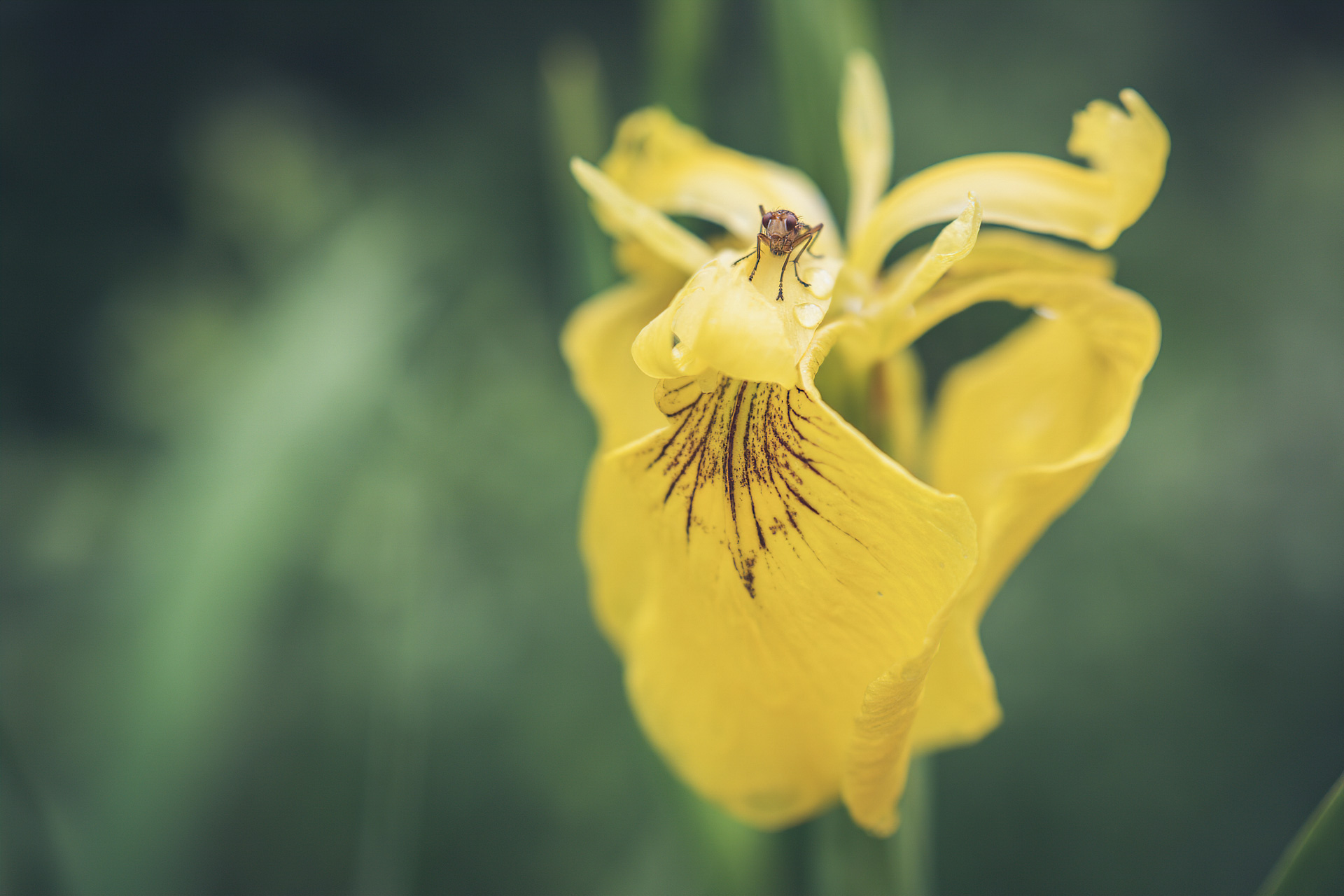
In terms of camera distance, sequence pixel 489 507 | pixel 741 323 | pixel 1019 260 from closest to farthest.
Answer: pixel 741 323
pixel 1019 260
pixel 489 507

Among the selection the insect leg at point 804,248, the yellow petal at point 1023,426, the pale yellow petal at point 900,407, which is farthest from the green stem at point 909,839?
the insect leg at point 804,248

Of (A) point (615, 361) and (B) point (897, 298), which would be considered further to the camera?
(A) point (615, 361)

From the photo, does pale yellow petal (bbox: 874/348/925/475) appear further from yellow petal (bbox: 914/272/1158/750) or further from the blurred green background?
the blurred green background

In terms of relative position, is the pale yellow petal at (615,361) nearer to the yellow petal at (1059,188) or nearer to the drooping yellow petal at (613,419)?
the drooping yellow petal at (613,419)

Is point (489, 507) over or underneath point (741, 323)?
underneath

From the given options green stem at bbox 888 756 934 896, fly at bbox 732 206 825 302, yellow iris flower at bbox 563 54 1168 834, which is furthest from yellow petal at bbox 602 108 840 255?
green stem at bbox 888 756 934 896

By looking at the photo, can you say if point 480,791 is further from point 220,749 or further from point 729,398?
point 729,398

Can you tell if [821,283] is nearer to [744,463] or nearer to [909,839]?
[744,463]

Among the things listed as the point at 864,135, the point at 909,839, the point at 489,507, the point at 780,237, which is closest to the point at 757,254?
the point at 780,237
